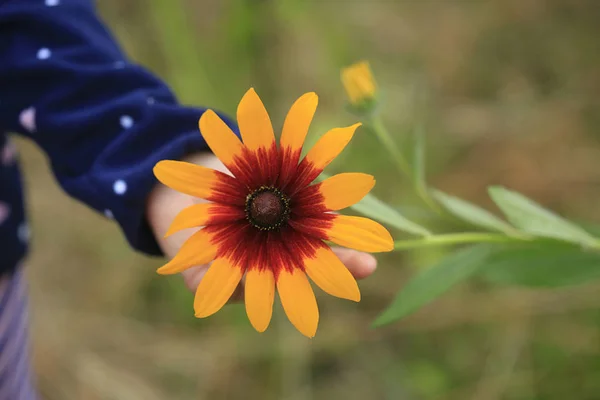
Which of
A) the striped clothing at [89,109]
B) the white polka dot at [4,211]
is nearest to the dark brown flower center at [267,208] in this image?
the striped clothing at [89,109]

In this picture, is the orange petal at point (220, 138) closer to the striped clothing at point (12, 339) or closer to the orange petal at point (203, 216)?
the orange petal at point (203, 216)

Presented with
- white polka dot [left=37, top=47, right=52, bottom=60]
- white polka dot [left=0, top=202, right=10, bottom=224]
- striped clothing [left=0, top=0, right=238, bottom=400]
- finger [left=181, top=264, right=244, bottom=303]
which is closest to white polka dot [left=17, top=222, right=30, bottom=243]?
white polka dot [left=0, top=202, right=10, bottom=224]

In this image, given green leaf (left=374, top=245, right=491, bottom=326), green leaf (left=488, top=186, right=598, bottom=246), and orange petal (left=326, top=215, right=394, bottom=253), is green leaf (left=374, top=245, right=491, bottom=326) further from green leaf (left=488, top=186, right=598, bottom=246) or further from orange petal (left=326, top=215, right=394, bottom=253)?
orange petal (left=326, top=215, right=394, bottom=253)

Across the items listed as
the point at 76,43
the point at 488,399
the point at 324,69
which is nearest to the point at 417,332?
the point at 488,399

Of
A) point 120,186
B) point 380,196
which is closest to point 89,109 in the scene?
point 120,186

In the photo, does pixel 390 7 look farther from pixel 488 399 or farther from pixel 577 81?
pixel 488 399

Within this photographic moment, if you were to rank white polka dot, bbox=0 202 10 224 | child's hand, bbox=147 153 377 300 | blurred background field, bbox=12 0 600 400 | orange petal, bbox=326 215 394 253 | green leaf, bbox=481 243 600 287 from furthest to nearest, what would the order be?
blurred background field, bbox=12 0 600 400, white polka dot, bbox=0 202 10 224, green leaf, bbox=481 243 600 287, child's hand, bbox=147 153 377 300, orange petal, bbox=326 215 394 253
